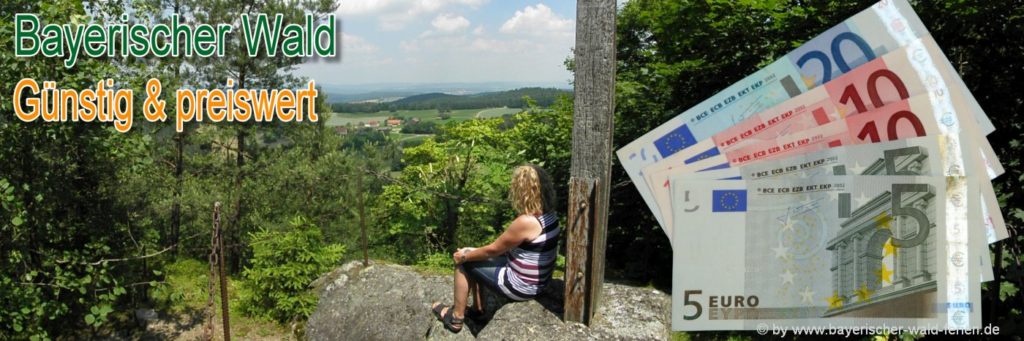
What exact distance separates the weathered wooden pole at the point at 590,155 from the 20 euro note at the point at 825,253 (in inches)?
33.1

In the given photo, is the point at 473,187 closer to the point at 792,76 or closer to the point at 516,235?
the point at 516,235

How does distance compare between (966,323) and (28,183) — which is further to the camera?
(28,183)

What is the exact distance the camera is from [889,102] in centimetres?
220

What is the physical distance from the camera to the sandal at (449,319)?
143 inches

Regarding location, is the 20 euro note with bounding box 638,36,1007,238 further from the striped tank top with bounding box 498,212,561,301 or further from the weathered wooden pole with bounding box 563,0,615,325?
the striped tank top with bounding box 498,212,561,301

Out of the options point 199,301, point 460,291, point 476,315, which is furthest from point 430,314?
point 199,301

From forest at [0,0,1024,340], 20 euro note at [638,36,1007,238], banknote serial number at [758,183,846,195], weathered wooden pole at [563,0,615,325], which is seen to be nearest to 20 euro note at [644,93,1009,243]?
20 euro note at [638,36,1007,238]

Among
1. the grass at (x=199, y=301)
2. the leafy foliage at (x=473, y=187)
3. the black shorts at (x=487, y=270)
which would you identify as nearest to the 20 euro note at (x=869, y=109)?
the black shorts at (x=487, y=270)

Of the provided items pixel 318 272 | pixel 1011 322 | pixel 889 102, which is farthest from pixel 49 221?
pixel 1011 322

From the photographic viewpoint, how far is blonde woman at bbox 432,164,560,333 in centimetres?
338

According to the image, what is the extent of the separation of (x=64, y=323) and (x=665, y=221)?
7.89 m

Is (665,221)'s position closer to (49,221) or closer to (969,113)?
(969,113)

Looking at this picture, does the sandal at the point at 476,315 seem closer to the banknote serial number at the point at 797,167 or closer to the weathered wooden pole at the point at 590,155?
the weathered wooden pole at the point at 590,155

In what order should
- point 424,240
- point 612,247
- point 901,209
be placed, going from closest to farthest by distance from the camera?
point 901,209
point 612,247
point 424,240
